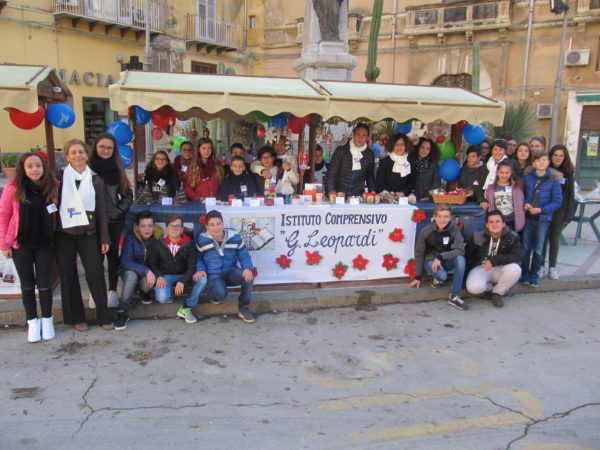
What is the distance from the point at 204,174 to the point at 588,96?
17.3 meters

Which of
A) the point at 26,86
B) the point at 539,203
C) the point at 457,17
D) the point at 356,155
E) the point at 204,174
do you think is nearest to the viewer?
the point at 26,86

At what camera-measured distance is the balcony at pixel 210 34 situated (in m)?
23.2

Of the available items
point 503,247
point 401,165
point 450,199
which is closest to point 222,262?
point 401,165

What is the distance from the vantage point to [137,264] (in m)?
4.88

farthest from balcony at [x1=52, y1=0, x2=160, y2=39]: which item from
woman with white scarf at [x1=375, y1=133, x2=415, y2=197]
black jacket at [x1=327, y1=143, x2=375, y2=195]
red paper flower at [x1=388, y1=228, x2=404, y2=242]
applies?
red paper flower at [x1=388, y1=228, x2=404, y2=242]

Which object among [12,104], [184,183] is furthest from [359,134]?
[12,104]

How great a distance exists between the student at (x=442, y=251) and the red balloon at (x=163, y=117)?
369cm

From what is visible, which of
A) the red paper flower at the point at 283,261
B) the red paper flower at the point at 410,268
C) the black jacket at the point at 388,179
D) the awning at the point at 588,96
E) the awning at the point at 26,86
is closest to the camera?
the awning at the point at 26,86

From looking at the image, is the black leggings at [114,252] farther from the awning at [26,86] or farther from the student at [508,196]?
the student at [508,196]

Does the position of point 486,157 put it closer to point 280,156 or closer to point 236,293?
point 280,156

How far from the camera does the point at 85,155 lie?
4465 mm

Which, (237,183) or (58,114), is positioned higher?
(58,114)

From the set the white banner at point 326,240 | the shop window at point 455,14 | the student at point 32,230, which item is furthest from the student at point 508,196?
the shop window at point 455,14

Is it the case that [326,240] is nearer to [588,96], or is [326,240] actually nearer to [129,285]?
Result: [129,285]
